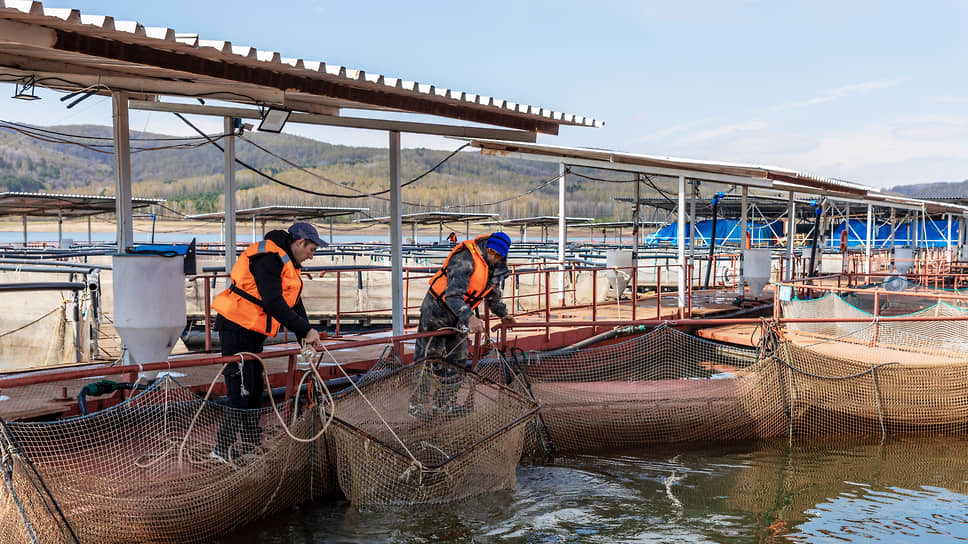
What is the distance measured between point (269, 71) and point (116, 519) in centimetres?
330

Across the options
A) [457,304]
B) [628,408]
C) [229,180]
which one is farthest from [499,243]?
[229,180]

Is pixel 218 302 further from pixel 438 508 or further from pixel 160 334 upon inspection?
pixel 438 508

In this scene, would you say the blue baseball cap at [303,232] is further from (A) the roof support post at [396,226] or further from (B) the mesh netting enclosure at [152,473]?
(A) the roof support post at [396,226]

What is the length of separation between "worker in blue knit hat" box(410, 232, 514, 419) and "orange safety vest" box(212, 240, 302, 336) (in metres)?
1.34

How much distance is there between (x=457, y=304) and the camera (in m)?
6.20

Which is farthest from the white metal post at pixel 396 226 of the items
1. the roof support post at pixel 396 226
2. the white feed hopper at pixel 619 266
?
the white feed hopper at pixel 619 266

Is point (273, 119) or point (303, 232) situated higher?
point (273, 119)

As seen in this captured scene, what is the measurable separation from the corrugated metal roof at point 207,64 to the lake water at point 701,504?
10.6 ft

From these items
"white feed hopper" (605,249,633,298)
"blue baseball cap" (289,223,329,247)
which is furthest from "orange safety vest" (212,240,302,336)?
"white feed hopper" (605,249,633,298)

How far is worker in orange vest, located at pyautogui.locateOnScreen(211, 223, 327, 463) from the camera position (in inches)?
201

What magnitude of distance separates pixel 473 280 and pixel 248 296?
1989 millimetres

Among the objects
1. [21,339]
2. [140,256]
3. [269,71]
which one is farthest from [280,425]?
[21,339]

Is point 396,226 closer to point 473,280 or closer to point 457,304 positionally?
point 473,280

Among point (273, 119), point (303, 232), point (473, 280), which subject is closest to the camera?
point (303, 232)
